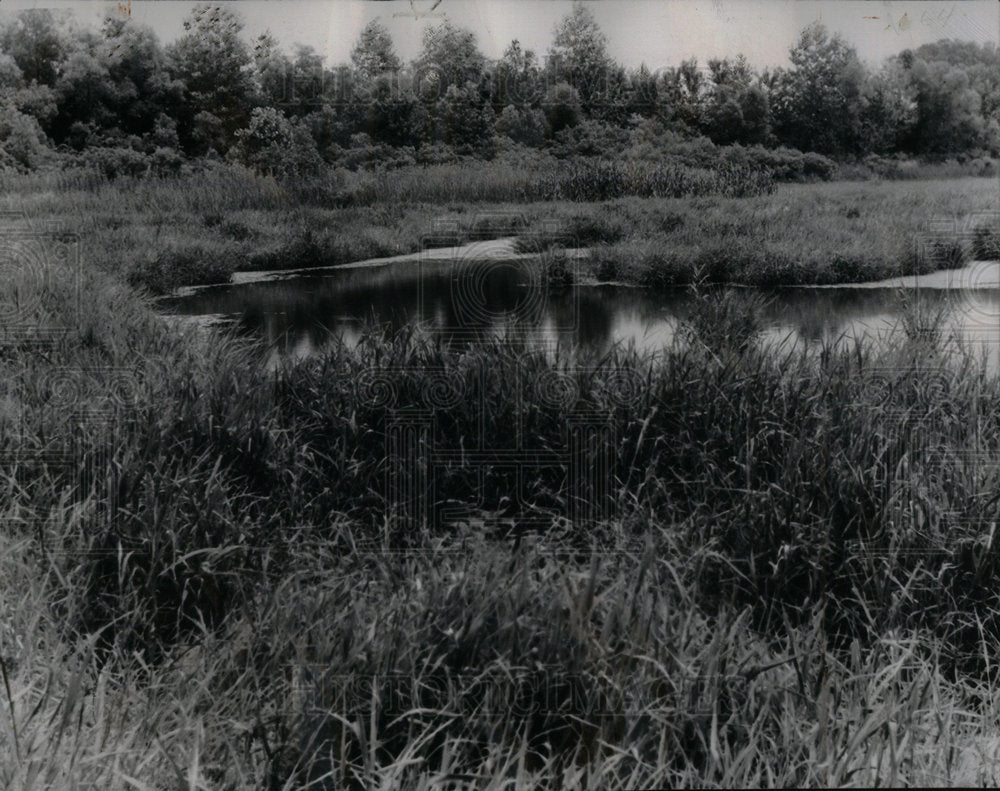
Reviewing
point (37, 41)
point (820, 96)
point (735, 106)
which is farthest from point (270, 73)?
point (820, 96)

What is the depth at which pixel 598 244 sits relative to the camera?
3055 millimetres

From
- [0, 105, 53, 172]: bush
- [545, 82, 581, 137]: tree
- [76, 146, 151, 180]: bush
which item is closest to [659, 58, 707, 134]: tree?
[545, 82, 581, 137]: tree

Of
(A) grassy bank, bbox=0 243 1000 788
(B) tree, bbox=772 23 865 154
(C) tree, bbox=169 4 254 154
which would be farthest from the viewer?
(B) tree, bbox=772 23 865 154

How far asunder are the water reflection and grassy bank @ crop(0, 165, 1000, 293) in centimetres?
7

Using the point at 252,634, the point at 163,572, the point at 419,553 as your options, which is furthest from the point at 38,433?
the point at 419,553

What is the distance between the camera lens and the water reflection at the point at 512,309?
297 centimetres

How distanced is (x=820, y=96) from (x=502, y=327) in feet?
4.33

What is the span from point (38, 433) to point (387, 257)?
50.5 inches

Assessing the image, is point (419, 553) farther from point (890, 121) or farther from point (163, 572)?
point (890, 121)

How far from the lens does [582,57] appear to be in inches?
114

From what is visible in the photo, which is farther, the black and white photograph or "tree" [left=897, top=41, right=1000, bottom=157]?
"tree" [left=897, top=41, right=1000, bottom=157]

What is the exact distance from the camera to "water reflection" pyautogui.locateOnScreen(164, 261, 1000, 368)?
2.97 m

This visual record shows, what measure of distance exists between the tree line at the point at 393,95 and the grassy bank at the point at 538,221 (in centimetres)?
9

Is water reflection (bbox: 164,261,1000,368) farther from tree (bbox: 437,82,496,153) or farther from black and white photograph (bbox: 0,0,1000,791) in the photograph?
tree (bbox: 437,82,496,153)
